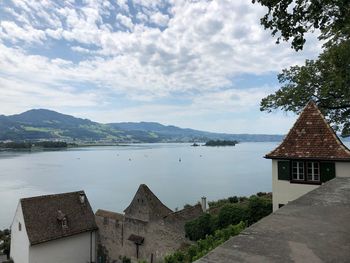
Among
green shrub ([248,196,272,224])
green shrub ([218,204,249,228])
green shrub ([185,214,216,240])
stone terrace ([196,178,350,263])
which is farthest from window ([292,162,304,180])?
stone terrace ([196,178,350,263])

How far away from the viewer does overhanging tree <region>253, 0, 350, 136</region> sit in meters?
9.28

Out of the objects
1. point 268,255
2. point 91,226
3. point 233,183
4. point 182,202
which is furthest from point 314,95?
point 233,183

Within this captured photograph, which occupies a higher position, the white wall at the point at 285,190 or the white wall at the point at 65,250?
the white wall at the point at 285,190

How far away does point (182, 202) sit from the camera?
56344 millimetres

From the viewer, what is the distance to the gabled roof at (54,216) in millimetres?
27641

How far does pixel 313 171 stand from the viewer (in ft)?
53.7

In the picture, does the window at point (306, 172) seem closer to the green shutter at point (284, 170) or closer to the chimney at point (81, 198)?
the green shutter at point (284, 170)

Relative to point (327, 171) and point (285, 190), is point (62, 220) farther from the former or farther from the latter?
point (327, 171)

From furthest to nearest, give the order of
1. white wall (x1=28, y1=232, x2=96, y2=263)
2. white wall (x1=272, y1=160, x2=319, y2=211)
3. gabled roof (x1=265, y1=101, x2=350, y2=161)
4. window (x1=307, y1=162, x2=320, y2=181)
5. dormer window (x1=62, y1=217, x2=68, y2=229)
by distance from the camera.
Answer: dormer window (x1=62, y1=217, x2=68, y2=229), white wall (x1=28, y1=232, x2=96, y2=263), white wall (x1=272, y1=160, x2=319, y2=211), window (x1=307, y1=162, x2=320, y2=181), gabled roof (x1=265, y1=101, x2=350, y2=161)

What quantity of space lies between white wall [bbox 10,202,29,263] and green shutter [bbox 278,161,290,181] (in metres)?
22.0

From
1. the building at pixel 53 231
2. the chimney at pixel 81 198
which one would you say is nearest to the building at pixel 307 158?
the building at pixel 53 231

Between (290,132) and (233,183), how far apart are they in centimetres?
6067

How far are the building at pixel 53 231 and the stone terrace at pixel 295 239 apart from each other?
25.9 m

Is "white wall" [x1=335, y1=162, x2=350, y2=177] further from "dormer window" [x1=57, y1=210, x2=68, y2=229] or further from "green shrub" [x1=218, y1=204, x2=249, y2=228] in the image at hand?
"dormer window" [x1=57, y1=210, x2=68, y2=229]
